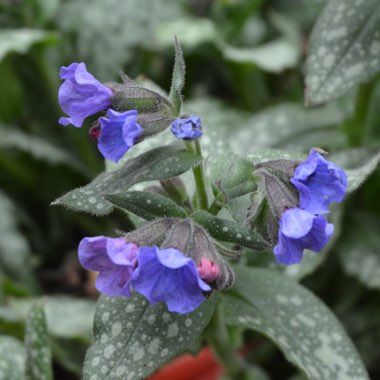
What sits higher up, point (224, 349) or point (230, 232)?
point (230, 232)

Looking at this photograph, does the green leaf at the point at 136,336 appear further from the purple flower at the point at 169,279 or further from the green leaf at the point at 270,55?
the green leaf at the point at 270,55

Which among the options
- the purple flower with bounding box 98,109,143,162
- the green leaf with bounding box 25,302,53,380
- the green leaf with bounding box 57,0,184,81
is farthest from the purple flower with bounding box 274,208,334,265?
the green leaf with bounding box 57,0,184,81

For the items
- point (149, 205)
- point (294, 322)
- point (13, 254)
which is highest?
point (149, 205)

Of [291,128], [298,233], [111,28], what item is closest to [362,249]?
[291,128]

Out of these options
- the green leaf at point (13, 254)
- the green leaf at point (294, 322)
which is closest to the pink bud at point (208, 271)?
the green leaf at point (294, 322)

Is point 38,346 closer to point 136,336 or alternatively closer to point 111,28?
point 136,336

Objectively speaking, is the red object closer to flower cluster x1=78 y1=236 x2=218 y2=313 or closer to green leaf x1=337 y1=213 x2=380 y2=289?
green leaf x1=337 y1=213 x2=380 y2=289
